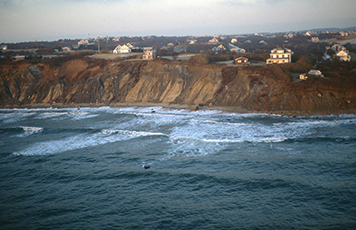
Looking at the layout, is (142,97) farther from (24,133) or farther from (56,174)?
(56,174)

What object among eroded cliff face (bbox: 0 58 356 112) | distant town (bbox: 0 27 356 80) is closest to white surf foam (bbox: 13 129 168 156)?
eroded cliff face (bbox: 0 58 356 112)

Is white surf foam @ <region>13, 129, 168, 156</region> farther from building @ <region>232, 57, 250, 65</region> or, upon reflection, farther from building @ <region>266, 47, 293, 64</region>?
building @ <region>266, 47, 293, 64</region>

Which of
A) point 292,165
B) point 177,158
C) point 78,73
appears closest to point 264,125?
point 292,165

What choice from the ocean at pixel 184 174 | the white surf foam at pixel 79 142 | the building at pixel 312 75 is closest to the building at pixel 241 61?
the building at pixel 312 75

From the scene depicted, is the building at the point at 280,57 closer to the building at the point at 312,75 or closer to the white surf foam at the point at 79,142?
the building at the point at 312,75

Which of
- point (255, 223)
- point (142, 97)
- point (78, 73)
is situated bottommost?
point (255, 223)

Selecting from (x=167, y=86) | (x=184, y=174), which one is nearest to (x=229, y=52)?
(x=167, y=86)
